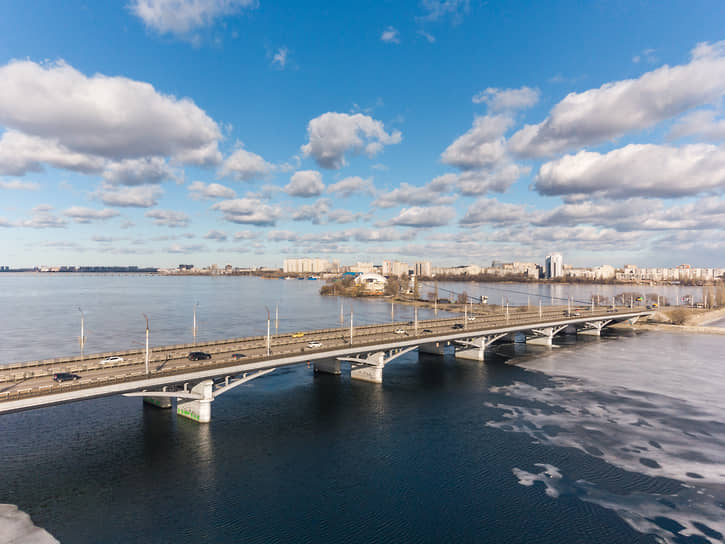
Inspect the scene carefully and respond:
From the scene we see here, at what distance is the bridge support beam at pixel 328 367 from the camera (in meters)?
58.1

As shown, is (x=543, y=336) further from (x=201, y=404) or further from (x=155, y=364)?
(x=155, y=364)

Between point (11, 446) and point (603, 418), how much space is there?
54421mm

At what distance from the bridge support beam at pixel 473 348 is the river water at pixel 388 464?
46.6ft

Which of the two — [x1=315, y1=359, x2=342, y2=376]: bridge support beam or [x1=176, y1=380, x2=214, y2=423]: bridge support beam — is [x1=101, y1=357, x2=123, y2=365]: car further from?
[x1=315, y1=359, x2=342, y2=376]: bridge support beam

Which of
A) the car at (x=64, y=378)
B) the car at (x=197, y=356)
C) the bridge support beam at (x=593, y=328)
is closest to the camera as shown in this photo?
the car at (x=64, y=378)

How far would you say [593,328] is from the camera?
10906 cm

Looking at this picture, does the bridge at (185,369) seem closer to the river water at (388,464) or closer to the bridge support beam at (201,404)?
the bridge support beam at (201,404)

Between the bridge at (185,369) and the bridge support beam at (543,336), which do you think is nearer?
the bridge at (185,369)

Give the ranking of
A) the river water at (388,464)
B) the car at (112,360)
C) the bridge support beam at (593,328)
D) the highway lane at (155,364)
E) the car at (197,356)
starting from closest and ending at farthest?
the river water at (388,464)
the highway lane at (155,364)
the car at (112,360)
the car at (197,356)
the bridge support beam at (593,328)

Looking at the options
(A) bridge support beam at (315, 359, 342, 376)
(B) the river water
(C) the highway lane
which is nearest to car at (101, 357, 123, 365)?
(C) the highway lane

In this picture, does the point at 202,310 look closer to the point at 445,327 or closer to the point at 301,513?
the point at 445,327

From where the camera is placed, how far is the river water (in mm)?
23688

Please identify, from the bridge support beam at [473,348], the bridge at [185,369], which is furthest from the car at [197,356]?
the bridge support beam at [473,348]

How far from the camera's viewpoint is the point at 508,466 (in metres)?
31.0
